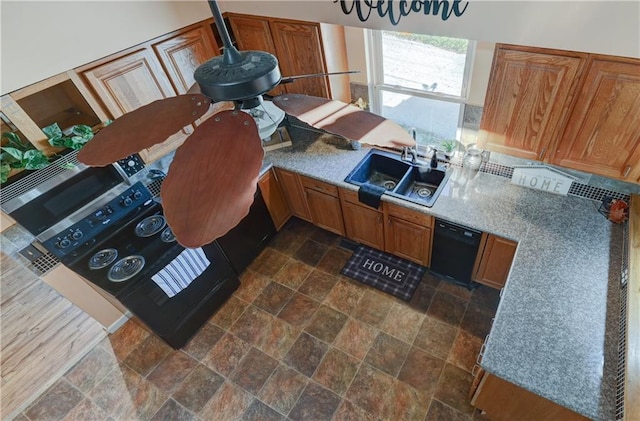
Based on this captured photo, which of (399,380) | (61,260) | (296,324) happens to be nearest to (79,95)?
(61,260)

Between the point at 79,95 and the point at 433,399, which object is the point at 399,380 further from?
the point at 79,95

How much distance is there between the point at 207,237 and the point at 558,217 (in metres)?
2.40

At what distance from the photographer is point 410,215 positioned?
268 cm

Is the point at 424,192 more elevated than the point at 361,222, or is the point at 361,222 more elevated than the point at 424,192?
the point at 424,192

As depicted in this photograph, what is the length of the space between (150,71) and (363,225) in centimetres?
203

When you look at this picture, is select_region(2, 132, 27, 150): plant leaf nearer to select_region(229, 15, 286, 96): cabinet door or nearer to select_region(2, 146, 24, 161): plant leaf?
select_region(2, 146, 24, 161): plant leaf

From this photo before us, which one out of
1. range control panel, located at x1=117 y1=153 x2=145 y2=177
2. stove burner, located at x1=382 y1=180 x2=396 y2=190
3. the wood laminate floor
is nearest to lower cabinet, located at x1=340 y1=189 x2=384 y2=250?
stove burner, located at x1=382 y1=180 x2=396 y2=190

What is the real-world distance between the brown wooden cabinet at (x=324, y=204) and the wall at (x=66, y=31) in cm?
158

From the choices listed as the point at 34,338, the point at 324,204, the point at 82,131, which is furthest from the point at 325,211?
the point at 34,338

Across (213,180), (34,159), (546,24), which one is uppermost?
(213,180)

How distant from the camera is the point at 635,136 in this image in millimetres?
1763

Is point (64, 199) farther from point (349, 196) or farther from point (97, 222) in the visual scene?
point (349, 196)

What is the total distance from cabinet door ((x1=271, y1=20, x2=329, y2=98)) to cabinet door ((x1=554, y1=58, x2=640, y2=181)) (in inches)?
63.0

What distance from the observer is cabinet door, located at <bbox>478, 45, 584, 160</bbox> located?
1.75 m
